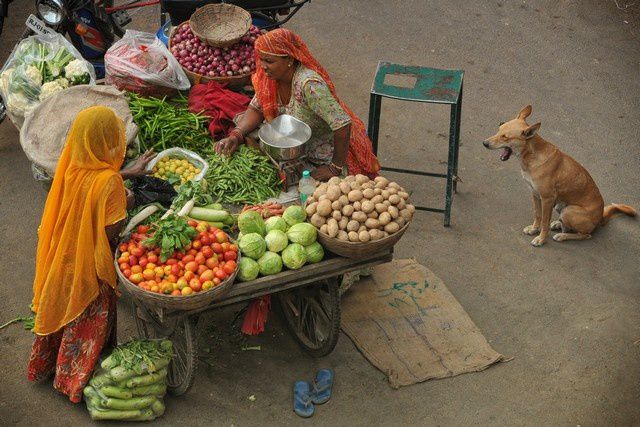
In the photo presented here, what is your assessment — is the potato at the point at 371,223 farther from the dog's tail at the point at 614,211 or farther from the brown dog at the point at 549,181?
the dog's tail at the point at 614,211

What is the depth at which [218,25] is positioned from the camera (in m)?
6.44

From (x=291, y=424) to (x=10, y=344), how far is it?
6.00 ft

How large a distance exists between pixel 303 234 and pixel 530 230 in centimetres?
250

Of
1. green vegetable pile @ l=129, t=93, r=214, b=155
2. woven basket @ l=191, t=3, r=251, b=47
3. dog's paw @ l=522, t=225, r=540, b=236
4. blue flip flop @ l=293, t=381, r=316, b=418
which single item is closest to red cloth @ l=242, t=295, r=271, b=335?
blue flip flop @ l=293, t=381, r=316, b=418

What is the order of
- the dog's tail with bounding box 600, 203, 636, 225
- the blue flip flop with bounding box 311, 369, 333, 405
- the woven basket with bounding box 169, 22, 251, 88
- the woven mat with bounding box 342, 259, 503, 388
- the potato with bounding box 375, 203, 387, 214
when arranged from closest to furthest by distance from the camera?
the potato with bounding box 375, 203, 387, 214 < the blue flip flop with bounding box 311, 369, 333, 405 < the woven mat with bounding box 342, 259, 503, 388 < the woven basket with bounding box 169, 22, 251, 88 < the dog's tail with bounding box 600, 203, 636, 225

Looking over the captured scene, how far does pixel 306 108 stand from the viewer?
5.24 m

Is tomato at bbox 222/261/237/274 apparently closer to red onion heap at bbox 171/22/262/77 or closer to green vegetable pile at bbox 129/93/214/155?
green vegetable pile at bbox 129/93/214/155

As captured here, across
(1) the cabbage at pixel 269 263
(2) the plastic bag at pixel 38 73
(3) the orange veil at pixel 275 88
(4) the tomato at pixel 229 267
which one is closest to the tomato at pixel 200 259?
(4) the tomato at pixel 229 267

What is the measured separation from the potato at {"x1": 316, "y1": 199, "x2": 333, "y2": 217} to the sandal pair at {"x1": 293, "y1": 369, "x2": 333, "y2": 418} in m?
1.10

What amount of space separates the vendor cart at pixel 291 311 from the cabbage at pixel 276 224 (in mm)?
249

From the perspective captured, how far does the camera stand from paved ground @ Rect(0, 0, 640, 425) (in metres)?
4.95

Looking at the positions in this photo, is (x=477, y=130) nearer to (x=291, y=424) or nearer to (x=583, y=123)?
(x=583, y=123)

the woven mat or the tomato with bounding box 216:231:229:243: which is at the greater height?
the tomato with bounding box 216:231:229:243

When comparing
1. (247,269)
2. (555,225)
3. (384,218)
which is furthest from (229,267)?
(555,225)
